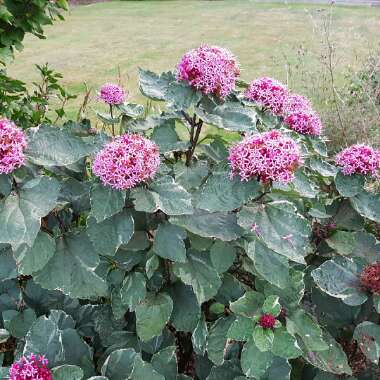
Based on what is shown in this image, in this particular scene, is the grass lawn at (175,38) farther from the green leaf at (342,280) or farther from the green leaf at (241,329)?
the green leaf at (241,329)

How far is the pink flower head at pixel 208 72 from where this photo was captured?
4.58 feet

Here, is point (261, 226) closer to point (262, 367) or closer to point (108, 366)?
point (262, 367)

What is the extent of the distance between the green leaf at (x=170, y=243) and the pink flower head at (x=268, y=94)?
565 mm

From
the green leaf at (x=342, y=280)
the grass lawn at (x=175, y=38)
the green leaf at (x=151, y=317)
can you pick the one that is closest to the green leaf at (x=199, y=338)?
the green leaf at (x=151, y=317)

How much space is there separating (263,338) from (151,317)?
0.32 m

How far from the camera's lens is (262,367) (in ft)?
4.13

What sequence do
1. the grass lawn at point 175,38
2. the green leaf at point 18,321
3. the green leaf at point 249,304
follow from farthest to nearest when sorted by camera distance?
the grass lawn at point 175,38
the green leaf at point 18,321
the green leaf at point 249,304

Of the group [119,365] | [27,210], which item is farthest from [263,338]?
[27,210]

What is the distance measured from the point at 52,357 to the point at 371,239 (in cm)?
108

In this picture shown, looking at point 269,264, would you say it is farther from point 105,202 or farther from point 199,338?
point 105,202

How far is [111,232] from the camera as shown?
1.29 meters

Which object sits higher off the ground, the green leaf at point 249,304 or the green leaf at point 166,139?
the green leaf at point 166,139

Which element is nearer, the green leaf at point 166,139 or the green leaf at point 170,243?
the green leaf at point 170,243

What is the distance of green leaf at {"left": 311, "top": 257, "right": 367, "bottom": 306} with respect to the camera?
144 centimetres
